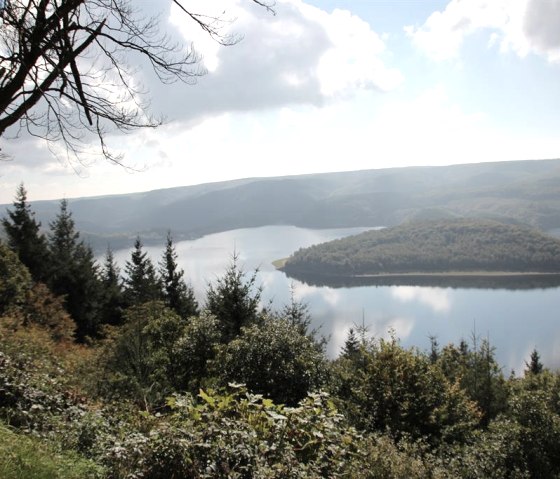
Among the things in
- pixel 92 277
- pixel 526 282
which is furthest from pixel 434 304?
pixel 92 277

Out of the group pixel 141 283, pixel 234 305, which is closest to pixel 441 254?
pixel 141 283

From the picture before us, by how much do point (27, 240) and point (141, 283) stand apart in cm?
852

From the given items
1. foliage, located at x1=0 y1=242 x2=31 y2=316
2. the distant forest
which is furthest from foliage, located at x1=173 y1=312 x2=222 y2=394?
foliage, located at x1=0 y1=242 x2=31 y2=316

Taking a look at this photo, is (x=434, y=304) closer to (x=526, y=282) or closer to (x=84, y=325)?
(x=526, y=282)

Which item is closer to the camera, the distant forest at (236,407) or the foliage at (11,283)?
the distant forest at (236,407)

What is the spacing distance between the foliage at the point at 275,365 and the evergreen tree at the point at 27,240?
22.2 metres

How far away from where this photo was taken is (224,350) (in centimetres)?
1097

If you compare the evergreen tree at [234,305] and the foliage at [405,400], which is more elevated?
the evergreen tree at [234,305]

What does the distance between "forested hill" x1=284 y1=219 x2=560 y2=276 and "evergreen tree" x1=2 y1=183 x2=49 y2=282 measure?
116 metres

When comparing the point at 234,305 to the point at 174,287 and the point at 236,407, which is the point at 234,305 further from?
the point at 174,287

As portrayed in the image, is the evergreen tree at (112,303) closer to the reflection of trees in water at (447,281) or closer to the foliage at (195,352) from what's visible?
the foliage at (195,352)

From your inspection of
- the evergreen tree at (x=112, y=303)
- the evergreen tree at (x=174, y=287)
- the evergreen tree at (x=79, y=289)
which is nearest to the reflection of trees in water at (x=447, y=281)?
the evergreen tree at (x=112, y=303)

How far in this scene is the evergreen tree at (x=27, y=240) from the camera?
2702 cm

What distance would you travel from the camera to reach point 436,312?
92500 millimetres
